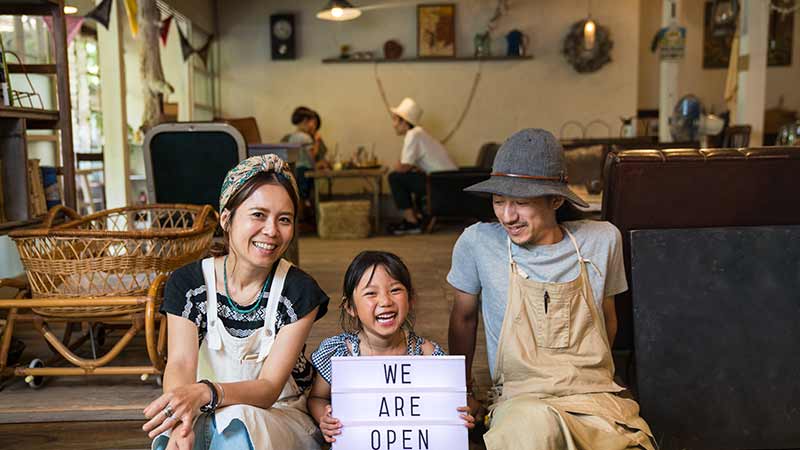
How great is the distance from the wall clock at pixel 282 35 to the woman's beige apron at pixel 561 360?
693 centimetres

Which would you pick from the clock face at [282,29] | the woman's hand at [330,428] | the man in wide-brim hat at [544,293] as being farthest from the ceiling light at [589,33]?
the woman's hand at [330,428]

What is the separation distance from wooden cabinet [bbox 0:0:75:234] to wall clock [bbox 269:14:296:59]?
16.5 ft

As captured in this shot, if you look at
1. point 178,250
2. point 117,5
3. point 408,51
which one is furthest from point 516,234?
point 408,51

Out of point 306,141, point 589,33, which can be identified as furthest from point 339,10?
point 589,33

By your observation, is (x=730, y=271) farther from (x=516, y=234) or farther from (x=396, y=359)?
(x=396, y=359)

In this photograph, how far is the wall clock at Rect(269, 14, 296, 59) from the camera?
26.7 feet

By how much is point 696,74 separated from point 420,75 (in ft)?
11.6

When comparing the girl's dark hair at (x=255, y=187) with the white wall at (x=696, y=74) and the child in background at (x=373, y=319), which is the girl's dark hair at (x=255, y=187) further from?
the white wall at (x=696, y=74)

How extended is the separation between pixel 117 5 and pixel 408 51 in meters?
3.93

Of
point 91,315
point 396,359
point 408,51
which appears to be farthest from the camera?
point 408,51

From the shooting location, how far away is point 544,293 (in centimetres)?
176

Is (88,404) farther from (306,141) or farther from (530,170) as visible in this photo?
(306,141)

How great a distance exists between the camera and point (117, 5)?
498cm

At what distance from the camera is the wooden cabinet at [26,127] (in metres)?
2.96
